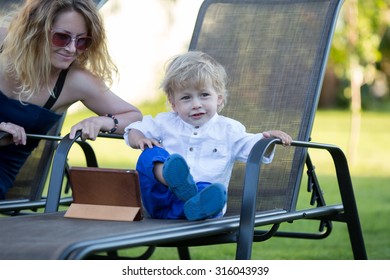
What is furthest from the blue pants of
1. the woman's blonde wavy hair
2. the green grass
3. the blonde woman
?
the green grass

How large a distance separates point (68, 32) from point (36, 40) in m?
0.14

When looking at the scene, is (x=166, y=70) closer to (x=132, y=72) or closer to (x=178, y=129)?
(x=178, y=129)

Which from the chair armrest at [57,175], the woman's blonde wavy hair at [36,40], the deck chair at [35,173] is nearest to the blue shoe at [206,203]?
the chair armrest at [57,175]

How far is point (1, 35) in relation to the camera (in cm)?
346

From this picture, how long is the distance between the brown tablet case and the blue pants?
14 centimetres

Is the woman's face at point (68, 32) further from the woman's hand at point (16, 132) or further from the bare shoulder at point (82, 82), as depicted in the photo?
the woman's hand at point (16, 132)

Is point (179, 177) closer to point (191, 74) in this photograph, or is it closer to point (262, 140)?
point (262, 140)

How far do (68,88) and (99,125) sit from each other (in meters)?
0.32

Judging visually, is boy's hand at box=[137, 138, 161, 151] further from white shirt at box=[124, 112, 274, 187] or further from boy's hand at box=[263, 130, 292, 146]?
boy's hand at box=[263, 130, 292, 146]

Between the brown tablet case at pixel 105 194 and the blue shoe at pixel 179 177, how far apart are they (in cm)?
11

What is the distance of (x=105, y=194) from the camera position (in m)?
2.73

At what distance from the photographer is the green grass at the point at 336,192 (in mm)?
4637

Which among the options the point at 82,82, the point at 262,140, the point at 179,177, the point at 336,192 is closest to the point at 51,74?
the point at 82,82

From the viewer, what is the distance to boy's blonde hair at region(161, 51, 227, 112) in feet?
9.54
